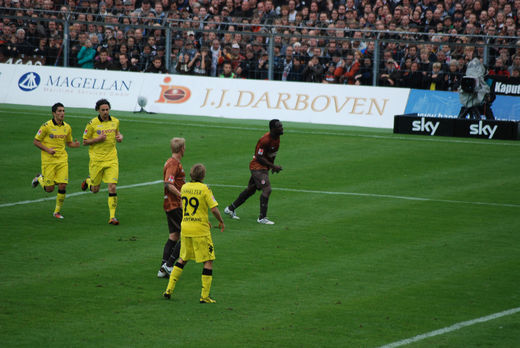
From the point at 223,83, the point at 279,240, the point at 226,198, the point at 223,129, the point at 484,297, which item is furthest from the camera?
the point at 223,83

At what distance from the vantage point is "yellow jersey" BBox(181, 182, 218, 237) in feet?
34.2

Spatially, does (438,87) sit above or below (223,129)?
above

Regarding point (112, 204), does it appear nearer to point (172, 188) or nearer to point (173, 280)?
point (172, 188)

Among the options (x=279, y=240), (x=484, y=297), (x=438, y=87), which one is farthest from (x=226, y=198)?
(x=438, y=87)

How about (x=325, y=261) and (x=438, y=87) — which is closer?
(x=325, y=261)

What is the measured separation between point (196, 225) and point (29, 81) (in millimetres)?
22941

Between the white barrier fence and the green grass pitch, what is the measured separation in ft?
14.1

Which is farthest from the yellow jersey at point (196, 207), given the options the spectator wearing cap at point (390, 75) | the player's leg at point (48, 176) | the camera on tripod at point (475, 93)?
the spectator wearing cap at point (390, 75)

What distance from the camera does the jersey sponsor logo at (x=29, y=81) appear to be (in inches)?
1233

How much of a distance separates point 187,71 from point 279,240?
59.3 ft

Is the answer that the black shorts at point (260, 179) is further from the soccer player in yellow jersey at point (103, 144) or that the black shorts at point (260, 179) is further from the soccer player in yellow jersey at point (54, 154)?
the soccer player in yellow jersey at point (54, 154)

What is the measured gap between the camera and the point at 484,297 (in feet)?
35.6

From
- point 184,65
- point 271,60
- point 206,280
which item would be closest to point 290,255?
point 206,280

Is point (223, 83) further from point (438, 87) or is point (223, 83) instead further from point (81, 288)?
point (81, 288)
